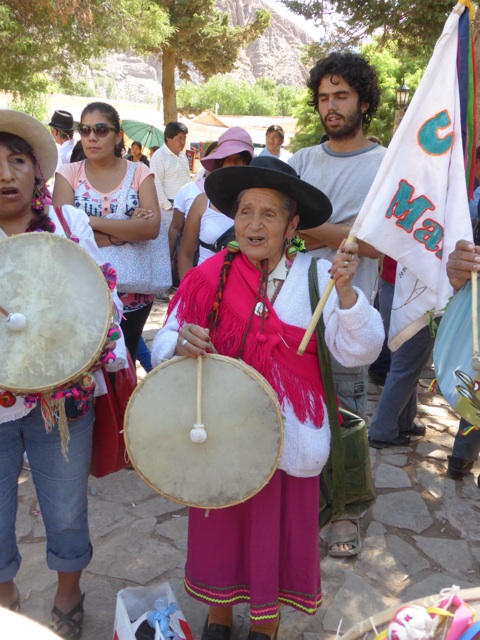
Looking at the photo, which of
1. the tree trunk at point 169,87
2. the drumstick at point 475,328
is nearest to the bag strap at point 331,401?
the drumstick at point 475,328

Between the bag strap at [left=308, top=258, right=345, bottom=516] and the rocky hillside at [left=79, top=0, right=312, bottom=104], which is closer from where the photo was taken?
the bag strap at [left=308, top=258, right=345, bottom=516]

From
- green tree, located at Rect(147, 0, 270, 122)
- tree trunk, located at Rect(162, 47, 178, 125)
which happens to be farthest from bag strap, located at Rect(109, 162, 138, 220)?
tree trunk, located at Rect(162, 47, 178, 125)

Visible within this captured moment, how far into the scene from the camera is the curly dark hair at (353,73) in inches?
119

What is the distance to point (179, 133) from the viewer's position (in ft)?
27.5

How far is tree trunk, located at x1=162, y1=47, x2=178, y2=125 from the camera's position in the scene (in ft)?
61.4

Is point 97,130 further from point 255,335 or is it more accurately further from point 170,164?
point 170,164

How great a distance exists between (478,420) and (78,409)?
1.37 m

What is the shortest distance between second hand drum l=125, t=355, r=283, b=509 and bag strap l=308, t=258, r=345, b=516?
0.35 metres

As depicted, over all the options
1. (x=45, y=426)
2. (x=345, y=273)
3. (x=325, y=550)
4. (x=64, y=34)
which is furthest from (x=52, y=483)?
(x=64, y=34)

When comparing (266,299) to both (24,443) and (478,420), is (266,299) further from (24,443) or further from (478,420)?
(24,443)

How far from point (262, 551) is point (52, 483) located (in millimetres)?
826

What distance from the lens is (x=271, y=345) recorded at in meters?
2.19

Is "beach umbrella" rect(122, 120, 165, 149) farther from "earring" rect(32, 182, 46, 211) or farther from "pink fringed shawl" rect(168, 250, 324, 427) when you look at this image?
"pink fringed shawl" rect(168, 250, 324, 427)

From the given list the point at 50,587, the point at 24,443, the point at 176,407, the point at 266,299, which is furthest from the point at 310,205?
the point at 50,587
